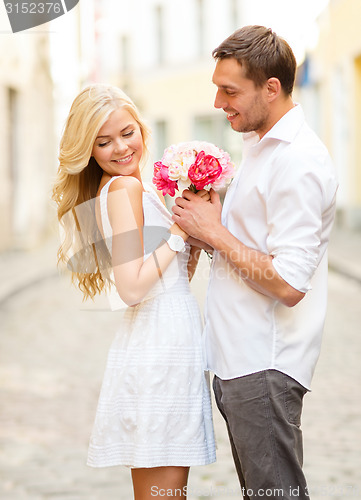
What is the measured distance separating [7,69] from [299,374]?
15789 mm

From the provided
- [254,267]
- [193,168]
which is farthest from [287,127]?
[254,267]

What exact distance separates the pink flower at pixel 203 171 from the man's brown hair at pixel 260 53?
33 cm

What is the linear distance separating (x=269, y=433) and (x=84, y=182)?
1.17 metres

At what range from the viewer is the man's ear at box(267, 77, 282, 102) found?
99.5 inches

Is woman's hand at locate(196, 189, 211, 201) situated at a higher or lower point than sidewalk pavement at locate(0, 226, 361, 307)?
higher

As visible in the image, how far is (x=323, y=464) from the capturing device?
4.67 m

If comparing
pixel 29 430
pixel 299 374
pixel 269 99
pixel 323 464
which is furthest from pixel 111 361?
pixel 29 430

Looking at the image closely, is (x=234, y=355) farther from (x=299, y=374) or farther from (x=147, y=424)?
(x=147, y=424)

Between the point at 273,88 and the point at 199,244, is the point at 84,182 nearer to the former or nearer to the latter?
the point at 199,244

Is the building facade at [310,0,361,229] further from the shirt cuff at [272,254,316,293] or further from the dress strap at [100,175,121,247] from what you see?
the shirt cuff at [272,254,316,293]

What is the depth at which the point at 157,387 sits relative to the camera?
2828mm

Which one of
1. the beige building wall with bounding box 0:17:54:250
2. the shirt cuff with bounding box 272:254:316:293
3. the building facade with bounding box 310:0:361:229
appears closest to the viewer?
the shirt cuff with bounding box 272:254:316:293

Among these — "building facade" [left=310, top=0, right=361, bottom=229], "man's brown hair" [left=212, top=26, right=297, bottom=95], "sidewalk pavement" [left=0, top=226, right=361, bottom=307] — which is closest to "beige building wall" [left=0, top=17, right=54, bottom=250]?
"sidewalk pavement" [left=0, top=226, right=361, bottom=307]

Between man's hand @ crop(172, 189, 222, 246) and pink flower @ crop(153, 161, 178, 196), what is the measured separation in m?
0.07
